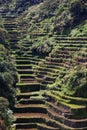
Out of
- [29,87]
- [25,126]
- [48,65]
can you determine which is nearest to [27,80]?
[29,87]

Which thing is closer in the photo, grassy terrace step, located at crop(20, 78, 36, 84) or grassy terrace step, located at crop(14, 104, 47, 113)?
grassy terrace step, located at crop(14, 104, 47, 113)

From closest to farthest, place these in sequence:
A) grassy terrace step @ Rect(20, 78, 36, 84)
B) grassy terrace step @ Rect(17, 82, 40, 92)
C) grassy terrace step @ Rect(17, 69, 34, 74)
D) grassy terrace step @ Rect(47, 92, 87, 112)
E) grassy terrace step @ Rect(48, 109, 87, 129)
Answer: grassy terrace step @ Rect(48, 109, 87, 129) → grassy terrace step @ Rect(47, 92, 87, 112) → grassy terrace step @ Rect(17, 82, 40, 92) → grassy terrace step @ Rect(20, 78, 36, 84) → grassy terrace step @ Rect(17, 69, 34, 74)

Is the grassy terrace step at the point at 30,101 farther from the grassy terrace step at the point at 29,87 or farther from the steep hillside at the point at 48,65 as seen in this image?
the grassy terrace step at the point at 29,87

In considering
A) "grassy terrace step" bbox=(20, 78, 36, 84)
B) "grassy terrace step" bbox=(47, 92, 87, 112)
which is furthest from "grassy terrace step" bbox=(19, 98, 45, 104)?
"grassy terrace step" bbox=(20, 78, 36, 84)

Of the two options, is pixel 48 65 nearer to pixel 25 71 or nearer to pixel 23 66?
pixel 25 71

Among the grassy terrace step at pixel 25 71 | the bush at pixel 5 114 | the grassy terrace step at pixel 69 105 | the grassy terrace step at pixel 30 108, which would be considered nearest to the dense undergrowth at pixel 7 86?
the bush at pixel 5 114

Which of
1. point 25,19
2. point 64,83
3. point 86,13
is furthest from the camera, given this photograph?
point 25,19

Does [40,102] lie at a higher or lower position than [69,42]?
lower

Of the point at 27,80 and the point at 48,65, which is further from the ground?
the point at 48,65

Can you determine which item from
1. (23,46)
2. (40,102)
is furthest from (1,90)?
(23,46)

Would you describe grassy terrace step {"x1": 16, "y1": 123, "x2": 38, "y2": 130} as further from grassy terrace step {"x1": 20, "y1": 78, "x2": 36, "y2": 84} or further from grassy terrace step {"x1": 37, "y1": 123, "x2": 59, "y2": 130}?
grassy terrace step {"x1": 20, "y1": 78, "x2": 36, "y2": 84}

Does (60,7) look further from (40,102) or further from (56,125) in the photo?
(56,125)
